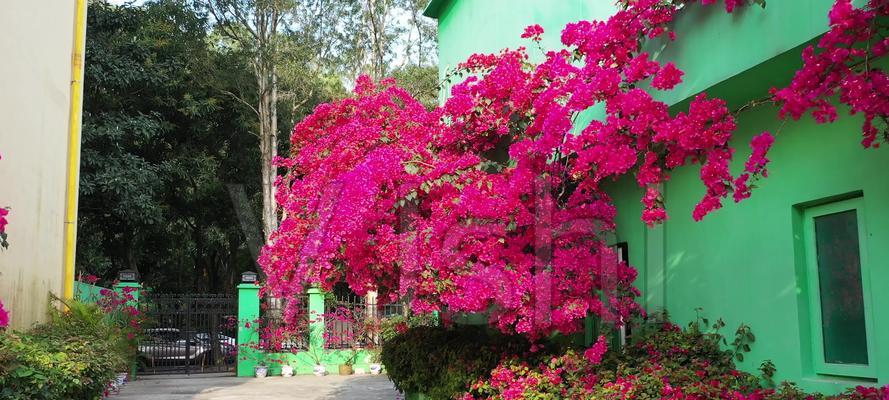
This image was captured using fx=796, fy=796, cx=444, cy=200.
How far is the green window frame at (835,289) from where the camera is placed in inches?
184

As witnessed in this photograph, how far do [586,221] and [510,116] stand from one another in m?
1.19

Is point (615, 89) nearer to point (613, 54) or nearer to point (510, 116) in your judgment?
point (613, 54)

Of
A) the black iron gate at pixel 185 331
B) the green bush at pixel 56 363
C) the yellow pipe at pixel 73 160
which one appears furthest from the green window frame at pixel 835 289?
the black iron gate at pixel 185 331

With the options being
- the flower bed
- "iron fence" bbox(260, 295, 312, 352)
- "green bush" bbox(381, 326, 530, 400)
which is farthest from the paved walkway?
the flower bed

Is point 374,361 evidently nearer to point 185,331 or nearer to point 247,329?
point 247,329

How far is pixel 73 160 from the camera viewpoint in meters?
9.61

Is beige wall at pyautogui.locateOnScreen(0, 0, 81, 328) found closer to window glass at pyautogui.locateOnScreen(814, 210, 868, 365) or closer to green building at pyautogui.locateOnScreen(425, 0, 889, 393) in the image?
green building at pyautogui.locateOnScreen(425, 0, 889, 393)

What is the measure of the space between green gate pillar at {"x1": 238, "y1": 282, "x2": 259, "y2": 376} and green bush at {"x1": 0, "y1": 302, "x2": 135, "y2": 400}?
26.3 ft

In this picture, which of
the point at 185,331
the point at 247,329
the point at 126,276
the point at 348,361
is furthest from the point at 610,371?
the point at 126,276

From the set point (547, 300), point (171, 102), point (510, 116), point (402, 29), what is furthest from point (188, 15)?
point (547, 300)

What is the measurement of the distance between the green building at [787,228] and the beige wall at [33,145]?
233 inches

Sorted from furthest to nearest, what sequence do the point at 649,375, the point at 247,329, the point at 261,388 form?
1. the point at 247,329
2. the point at 261,388
3. the point at 649,375

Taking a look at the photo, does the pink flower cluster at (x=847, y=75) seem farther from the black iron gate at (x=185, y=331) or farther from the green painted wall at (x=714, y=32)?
the black iron gate at (x=185, y=331)

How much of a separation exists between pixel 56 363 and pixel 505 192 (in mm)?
3688
